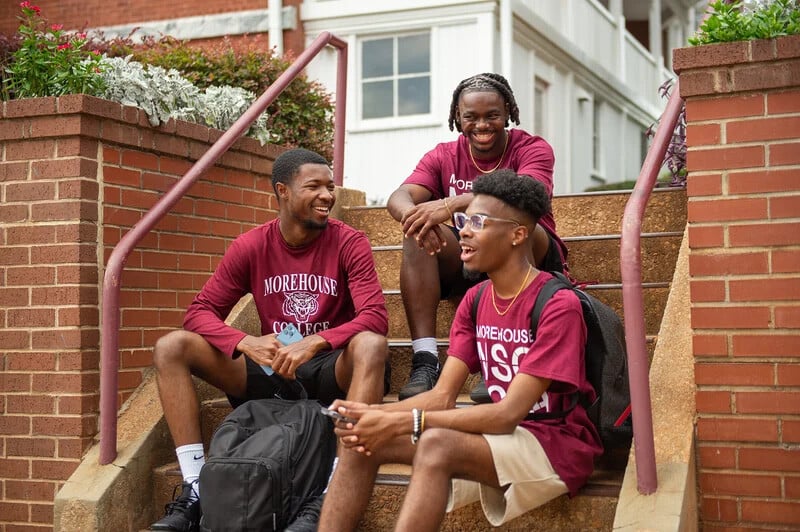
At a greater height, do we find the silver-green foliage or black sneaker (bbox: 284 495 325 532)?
the silver-green foliage

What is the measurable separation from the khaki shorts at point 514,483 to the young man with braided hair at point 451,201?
869 millimetres

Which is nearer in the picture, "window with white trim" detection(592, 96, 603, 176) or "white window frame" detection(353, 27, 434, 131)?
"white window frame" detection(353, 27, 434, 131)

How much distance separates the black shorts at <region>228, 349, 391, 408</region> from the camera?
413 cm

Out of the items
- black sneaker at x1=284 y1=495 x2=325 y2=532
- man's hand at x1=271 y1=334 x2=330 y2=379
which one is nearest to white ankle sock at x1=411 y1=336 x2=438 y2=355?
man's hand at x1=271 y1=334 x2=330 y2=379

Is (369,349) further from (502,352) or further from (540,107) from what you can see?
(540,107)

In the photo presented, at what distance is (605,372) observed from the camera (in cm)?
348

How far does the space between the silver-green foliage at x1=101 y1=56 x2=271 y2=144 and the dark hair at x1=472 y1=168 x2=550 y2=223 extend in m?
1.89

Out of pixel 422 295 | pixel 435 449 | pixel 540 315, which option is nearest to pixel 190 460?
pixel 422 295

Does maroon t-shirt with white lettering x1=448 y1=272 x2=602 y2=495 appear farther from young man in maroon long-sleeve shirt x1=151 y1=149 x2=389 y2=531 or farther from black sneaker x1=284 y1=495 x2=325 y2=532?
black sneaker x1=284 y1=495 x2=325 y2=532

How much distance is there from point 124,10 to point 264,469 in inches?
A: 413

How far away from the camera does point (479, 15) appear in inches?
459

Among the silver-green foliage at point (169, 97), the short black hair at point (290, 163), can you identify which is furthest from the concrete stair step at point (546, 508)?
the silver-green foliage at point (169, 97)

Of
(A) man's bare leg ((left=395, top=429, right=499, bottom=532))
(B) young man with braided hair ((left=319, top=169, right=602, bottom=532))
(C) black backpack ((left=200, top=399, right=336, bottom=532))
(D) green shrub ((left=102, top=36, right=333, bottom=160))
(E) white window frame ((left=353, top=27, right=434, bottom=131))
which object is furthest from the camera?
(E) white window frame ((left=353, top=27, right=434, bottom=131))

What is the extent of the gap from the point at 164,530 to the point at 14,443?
3.37ft
